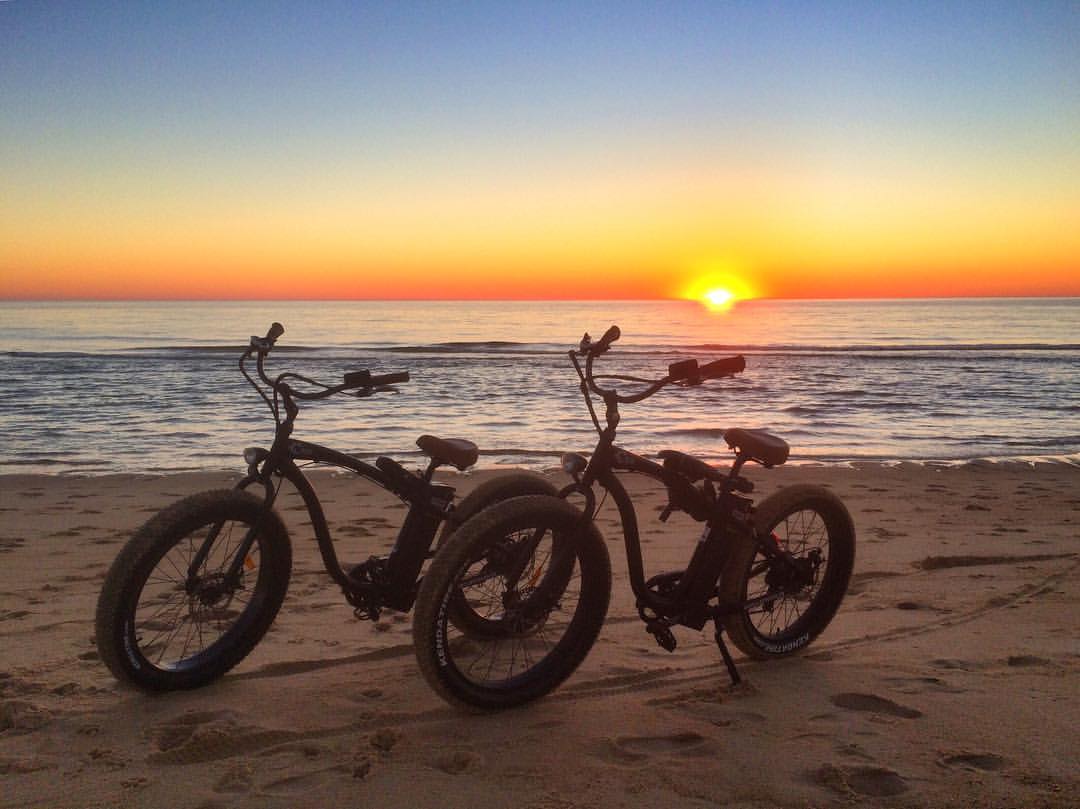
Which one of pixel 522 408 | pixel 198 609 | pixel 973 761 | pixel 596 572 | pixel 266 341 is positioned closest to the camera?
pixel 973 761

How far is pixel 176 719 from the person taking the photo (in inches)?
145

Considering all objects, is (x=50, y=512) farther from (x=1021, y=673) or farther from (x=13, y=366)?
(x=13, y=366)

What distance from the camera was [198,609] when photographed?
13.6ft

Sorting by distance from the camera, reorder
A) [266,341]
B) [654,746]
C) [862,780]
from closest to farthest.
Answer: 1. [862,780]
2. [654,746]
3. [266,341]

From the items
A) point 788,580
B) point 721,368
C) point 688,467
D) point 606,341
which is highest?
point 606,341

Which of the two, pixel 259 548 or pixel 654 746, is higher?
pixel 259 548

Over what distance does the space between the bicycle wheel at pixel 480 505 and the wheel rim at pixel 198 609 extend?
94 centimetres

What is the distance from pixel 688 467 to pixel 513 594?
39.0 inches

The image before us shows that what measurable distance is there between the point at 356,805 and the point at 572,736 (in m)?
0.94

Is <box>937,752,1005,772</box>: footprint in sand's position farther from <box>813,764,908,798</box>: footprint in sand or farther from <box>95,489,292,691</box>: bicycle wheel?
<box>95,489,292,691</box>: bicycle wheel

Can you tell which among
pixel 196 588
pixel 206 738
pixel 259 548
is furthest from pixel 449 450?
pixel 206 738

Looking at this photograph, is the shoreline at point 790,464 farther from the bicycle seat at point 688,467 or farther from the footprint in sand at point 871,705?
the footprint in sand at point 871,705

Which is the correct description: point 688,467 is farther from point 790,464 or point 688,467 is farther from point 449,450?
point 790,464

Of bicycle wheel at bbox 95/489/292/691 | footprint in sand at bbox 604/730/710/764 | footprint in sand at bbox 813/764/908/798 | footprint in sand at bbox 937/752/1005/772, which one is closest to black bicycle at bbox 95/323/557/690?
bicycle wheel at bbox 95/489/292/691
